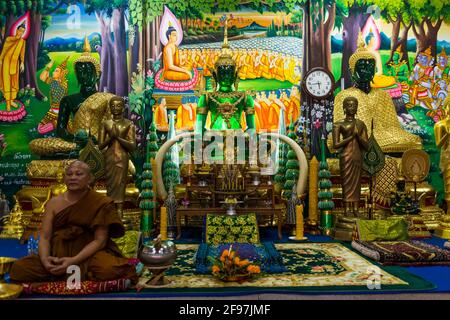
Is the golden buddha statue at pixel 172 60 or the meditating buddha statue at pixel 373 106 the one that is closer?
the meditating buddha statue at pixel 373 106

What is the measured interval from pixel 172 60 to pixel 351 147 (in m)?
3.45

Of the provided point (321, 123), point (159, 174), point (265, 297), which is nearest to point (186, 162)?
point (159, 174)

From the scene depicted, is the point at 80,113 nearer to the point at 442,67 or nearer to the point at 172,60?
the point at 172,60

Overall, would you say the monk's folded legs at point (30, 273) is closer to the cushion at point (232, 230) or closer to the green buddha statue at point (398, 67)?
the cushion at point (232, 230)

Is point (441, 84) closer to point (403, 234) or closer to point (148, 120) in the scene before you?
point (403, 234)

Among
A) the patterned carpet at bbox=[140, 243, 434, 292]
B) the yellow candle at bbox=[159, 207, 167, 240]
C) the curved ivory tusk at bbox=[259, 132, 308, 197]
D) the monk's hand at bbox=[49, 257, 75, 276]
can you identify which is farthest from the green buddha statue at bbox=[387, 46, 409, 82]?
the monk's hand at bbox=[49, 257, 75, 276]

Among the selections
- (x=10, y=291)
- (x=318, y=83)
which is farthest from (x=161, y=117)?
(x=10, y=291)

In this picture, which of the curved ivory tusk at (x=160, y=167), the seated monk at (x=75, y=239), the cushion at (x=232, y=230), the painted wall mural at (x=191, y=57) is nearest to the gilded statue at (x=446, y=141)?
the painted wall mural at (x=191, y=57)

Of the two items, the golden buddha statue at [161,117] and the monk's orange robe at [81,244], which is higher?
the golden buddha statue at [161,117]

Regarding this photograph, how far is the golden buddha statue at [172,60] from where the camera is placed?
26.0 feet

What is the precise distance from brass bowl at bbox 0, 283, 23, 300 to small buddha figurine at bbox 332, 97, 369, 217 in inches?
165

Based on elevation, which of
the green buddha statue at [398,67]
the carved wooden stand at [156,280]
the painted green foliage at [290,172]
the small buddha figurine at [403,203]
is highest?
the green buddha statue at [398,67]

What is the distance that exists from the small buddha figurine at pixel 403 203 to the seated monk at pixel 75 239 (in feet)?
13.0

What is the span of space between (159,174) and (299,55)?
10.5 feet
